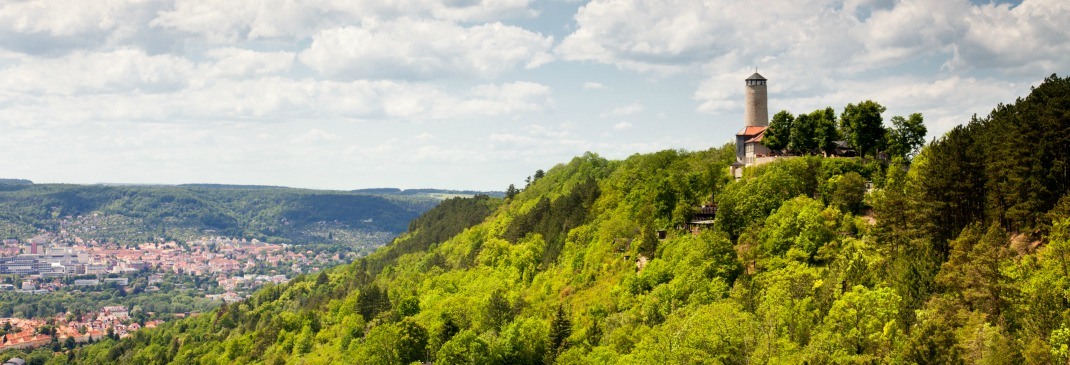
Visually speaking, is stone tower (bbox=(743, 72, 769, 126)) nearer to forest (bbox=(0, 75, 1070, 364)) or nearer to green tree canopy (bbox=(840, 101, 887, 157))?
forest (bbox=(0, 75, 1070, 364))

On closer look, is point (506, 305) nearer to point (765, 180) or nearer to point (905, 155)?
point (765, 180)

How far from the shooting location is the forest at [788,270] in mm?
46125

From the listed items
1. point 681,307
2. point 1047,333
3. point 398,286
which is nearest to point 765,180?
point 681,307

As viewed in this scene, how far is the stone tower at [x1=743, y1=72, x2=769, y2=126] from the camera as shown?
94.8 metres

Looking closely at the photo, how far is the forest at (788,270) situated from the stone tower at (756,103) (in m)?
5.21

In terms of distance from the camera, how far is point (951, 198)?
56750 mm

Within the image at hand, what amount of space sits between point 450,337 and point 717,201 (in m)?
24.2

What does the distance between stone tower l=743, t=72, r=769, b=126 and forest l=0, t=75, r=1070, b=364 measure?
17.1 ft

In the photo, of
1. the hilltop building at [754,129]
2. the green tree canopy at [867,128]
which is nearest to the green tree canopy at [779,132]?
the hilltop building at [754,129]

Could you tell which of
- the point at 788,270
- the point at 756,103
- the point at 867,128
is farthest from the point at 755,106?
the point at 788,270

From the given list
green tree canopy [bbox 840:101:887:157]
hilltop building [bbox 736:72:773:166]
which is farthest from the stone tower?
green tree canopy [bbox 840:101:887:157]

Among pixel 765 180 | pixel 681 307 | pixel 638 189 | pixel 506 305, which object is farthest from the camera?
pixel 638 189

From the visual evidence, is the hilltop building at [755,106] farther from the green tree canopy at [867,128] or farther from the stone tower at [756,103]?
the green tree canopy at [867,128]

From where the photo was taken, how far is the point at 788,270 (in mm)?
60594
